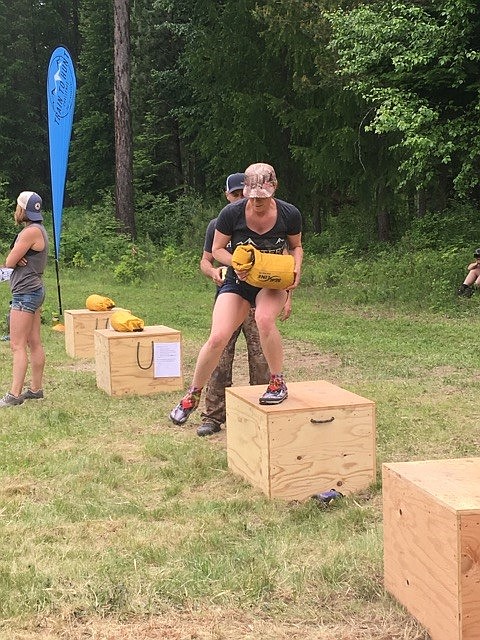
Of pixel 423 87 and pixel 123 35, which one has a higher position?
pixel 123 35

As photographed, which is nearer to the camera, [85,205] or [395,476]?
[395,476]

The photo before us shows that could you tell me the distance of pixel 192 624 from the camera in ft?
9.27

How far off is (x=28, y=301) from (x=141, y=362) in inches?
46.5

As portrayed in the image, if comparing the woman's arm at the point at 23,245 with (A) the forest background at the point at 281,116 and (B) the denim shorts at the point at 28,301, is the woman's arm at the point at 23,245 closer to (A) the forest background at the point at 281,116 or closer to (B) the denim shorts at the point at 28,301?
(B) the denim shorts at the point at 28,301

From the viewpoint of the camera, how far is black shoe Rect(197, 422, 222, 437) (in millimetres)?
5676

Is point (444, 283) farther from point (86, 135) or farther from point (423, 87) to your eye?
point (86, 135)

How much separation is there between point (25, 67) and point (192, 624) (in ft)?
141

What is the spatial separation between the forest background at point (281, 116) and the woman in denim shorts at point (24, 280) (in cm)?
678

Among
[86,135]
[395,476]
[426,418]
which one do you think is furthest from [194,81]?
[395,476]

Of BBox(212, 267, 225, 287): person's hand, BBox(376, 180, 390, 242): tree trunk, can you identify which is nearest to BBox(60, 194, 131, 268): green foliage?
BBox(376, 180, 390, 242): tree trunk

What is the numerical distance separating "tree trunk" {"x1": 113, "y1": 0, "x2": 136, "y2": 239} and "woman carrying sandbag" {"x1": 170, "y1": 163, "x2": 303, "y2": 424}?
16.8 metres

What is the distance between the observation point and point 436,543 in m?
2.69

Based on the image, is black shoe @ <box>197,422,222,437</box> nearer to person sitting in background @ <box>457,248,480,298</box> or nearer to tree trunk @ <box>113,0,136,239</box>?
person sitting in background @ <box>457,248,480,298</box>

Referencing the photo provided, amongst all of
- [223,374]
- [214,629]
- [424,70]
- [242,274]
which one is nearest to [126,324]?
[223,374]
